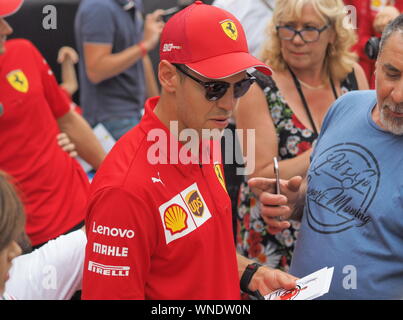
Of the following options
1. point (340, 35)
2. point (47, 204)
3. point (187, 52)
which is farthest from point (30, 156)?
point (340, 35)

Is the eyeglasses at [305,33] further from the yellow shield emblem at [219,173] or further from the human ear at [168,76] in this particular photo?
the human ear at [168,76]

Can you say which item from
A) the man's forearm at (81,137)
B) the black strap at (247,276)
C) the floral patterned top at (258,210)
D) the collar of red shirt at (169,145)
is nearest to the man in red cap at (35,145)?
the man's forearm at (81,137)

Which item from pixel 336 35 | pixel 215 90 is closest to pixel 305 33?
pixel 336 35

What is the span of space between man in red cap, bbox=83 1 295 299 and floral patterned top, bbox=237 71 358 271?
2.69 ft

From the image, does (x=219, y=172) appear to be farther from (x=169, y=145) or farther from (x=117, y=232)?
(x=117, y=232)

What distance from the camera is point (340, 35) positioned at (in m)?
3.00

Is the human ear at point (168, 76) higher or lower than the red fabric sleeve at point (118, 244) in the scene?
higher

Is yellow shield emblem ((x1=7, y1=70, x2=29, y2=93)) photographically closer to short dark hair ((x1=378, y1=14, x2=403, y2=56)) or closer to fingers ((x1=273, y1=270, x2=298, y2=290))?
fingers ((x1=273, y1=270, x2=298, y2=290))

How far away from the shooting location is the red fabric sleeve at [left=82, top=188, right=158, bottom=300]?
171 cm

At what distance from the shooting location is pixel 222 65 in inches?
73.4

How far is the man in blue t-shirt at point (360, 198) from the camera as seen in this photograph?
6.66 ft

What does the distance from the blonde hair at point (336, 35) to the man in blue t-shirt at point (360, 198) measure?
688 millimetres

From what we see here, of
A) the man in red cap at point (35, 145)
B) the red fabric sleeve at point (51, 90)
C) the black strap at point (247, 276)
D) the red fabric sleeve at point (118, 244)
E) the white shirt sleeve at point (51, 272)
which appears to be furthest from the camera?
the red fabric sleeve at point (51, 90)
